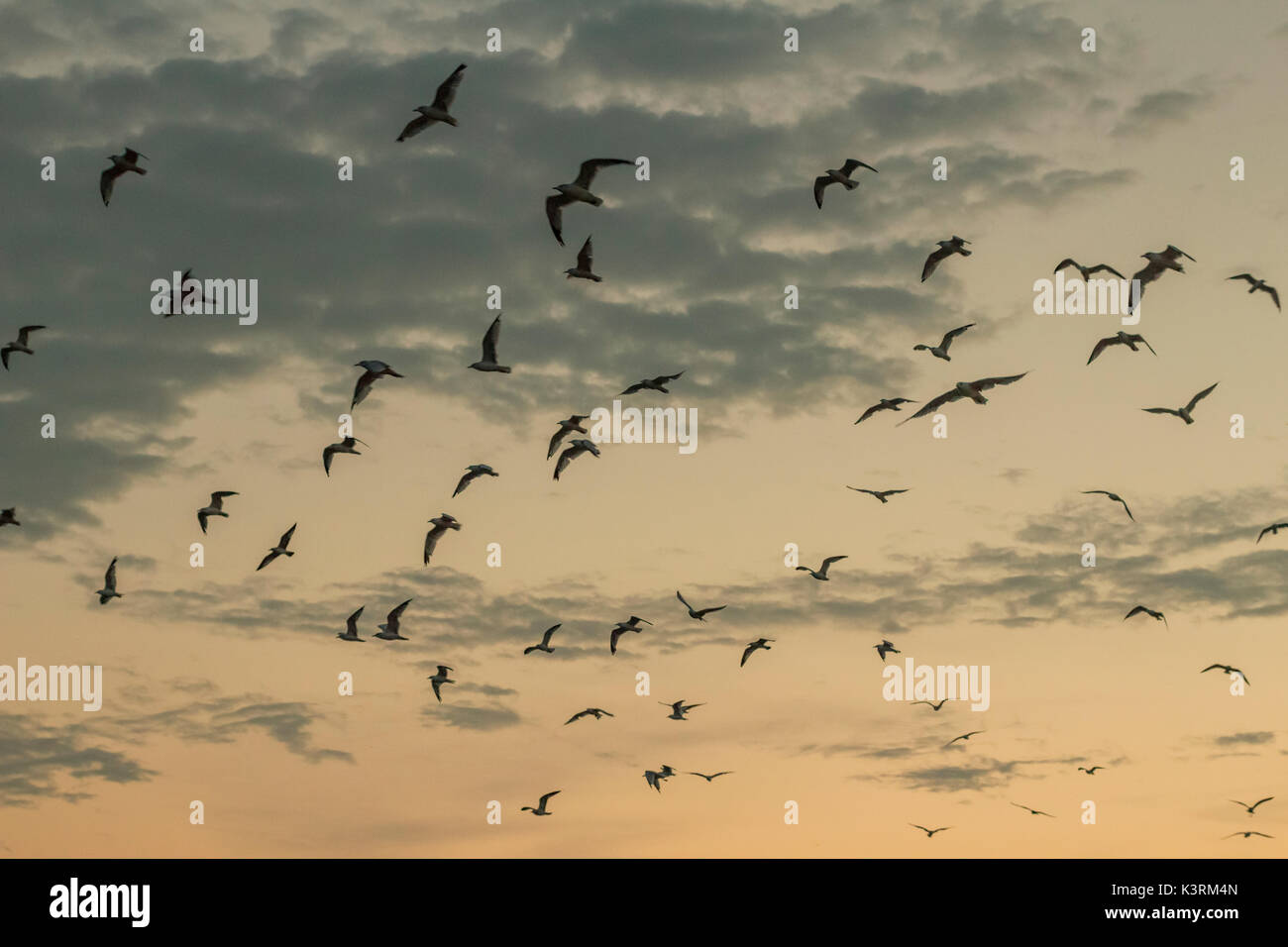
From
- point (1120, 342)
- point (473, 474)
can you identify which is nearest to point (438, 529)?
point (473, 474)

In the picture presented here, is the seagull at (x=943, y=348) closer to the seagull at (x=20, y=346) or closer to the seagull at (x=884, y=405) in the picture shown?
the seagull at (x=884, y=405)

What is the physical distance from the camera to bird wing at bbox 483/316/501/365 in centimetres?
5744

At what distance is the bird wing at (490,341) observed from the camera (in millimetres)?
57438

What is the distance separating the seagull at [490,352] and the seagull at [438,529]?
9.88 metres

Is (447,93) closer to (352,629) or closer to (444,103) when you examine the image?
(444,103)

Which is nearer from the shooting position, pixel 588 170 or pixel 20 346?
pixel 588 170

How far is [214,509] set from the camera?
227 ft

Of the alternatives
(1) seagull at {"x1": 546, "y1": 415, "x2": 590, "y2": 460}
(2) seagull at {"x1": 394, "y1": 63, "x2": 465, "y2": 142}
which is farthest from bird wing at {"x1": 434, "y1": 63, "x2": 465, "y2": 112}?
(1) seagull at {"x1": 546, "y1": 415, "x2": 590, "y2": 460}

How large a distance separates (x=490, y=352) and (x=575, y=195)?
725cm

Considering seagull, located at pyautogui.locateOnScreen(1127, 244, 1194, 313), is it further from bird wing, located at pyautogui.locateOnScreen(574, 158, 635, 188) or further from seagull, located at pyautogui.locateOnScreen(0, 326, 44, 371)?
seagull, located at pyautogui.locateOnScreen(0, 326, 44, 371)
